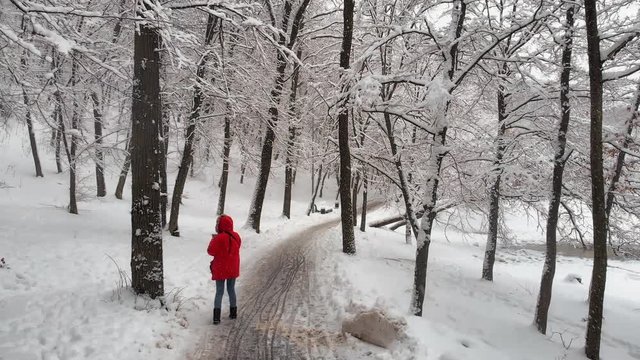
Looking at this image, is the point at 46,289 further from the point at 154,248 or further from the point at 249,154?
the point at 249,154

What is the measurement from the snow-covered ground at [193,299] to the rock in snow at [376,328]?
0.19 m

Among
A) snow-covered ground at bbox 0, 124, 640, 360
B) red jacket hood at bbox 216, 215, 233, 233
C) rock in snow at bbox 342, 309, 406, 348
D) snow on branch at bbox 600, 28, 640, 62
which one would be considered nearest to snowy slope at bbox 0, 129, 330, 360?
snow-covered ground at bbox 0, 124, 640, 360

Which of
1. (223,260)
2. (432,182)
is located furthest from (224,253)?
(432,182)

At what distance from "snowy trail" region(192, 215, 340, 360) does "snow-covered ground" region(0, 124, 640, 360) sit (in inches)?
13.1

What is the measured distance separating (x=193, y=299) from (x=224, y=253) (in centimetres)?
152

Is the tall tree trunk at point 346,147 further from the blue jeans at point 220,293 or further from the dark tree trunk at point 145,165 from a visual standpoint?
the blue jeans at point 220,293

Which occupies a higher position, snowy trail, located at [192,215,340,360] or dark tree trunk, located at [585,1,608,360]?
dark tree trunk, located at [585,1,608,360]

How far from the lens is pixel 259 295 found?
896 cm

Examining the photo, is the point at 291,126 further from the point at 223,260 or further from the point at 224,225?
the point at 223,260

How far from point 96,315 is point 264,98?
1065 cm

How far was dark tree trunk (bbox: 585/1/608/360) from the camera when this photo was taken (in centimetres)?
709

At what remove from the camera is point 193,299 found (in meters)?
8.02

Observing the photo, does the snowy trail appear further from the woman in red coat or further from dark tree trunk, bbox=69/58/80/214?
dark tree trunk, bbox=69/58/80/214

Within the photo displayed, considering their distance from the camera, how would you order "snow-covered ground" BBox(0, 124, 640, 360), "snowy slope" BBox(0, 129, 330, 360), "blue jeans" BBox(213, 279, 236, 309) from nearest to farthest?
"snowy slope" BBox(0, 129, 330, 360)
"snow-covered ground" BBox(0, 124, 640, 360)
"blue jeans" BBox(213, 279, 236, 309)
